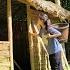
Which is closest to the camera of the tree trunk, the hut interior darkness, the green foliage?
the tree trunk

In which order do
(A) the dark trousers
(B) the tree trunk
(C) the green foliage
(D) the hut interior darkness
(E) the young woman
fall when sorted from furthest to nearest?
1. (C) the green foliage
2. (D) the hut interior darkness
3. (A) the dark trousers
4. (E) the young woman
5. (B) the tree trunk

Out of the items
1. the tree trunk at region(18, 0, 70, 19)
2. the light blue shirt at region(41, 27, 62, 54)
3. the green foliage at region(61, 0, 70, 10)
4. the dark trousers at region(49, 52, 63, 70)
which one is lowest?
the dark trousers at region(49, 52, 63, 70)

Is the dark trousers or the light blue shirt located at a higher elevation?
the light blue shirt

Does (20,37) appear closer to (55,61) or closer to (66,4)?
(55,61)

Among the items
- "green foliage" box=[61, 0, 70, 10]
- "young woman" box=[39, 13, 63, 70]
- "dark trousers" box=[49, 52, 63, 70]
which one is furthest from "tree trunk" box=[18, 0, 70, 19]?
"green foliage" box=[61, 0, 70, 10]

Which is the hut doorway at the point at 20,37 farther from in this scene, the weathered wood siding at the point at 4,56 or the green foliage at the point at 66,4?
the green foliage at the point at 66,4

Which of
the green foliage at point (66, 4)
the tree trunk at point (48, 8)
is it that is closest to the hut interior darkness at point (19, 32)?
the tree trunk at point (48, 8)

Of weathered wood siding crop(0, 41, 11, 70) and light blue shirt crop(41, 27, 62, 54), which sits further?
light blue shirt crop(41, 27, 62, 54)

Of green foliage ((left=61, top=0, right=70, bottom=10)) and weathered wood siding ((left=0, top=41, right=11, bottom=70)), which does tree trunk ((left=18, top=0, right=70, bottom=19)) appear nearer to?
weathered wood siding ((left=0, top=41, right=11, bottom=70))

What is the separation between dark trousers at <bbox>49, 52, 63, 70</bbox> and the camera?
9.61 meters

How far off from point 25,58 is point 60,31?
127cm

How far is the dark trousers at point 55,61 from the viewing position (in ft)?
31.5

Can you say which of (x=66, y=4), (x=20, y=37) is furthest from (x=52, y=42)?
(x=66, y=4)

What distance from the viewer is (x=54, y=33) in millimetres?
9500
